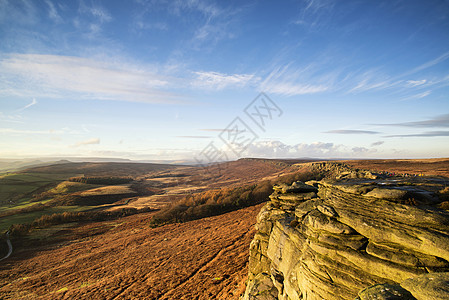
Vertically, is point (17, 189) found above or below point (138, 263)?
above

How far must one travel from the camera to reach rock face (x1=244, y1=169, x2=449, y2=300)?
5133 mm

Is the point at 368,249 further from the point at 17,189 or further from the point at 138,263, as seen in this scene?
the point at 17,189

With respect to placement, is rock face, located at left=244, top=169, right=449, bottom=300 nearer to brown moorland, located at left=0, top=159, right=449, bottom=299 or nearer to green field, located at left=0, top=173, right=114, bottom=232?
brown moorland, located at left=0, top=159, right=449, bottom=299

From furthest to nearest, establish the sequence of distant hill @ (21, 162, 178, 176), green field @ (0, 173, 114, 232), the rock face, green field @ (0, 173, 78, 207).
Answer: distant hill @ (21, 162, 178, 176), green field @ (0, 173, 78, 207), green field @ (0, 173, 114, 232), the rock face

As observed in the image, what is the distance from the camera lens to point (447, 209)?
622cm

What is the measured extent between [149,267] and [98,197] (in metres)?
42.4

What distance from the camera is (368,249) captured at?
6.27 metres

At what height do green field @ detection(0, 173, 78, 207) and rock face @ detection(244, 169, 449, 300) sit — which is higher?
rock face @ detection(244, 169, 449, 300)

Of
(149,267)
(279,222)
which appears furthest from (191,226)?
(279,222)

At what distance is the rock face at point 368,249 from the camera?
5133 mm

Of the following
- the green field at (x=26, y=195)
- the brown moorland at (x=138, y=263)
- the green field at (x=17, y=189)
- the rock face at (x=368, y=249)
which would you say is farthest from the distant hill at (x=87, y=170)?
the rock face at (x=368, y=249)

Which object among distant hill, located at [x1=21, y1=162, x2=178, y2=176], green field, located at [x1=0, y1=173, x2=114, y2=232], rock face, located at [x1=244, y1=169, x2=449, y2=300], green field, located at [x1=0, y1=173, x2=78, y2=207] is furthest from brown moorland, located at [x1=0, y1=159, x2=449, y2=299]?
distant hill, located at [x1=21, y1=162, x2=178, y2=176]

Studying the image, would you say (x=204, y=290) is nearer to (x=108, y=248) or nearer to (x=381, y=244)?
(x=381, y=244)

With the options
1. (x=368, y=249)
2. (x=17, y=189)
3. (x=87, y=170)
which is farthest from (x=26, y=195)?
(x=368, y=249)
